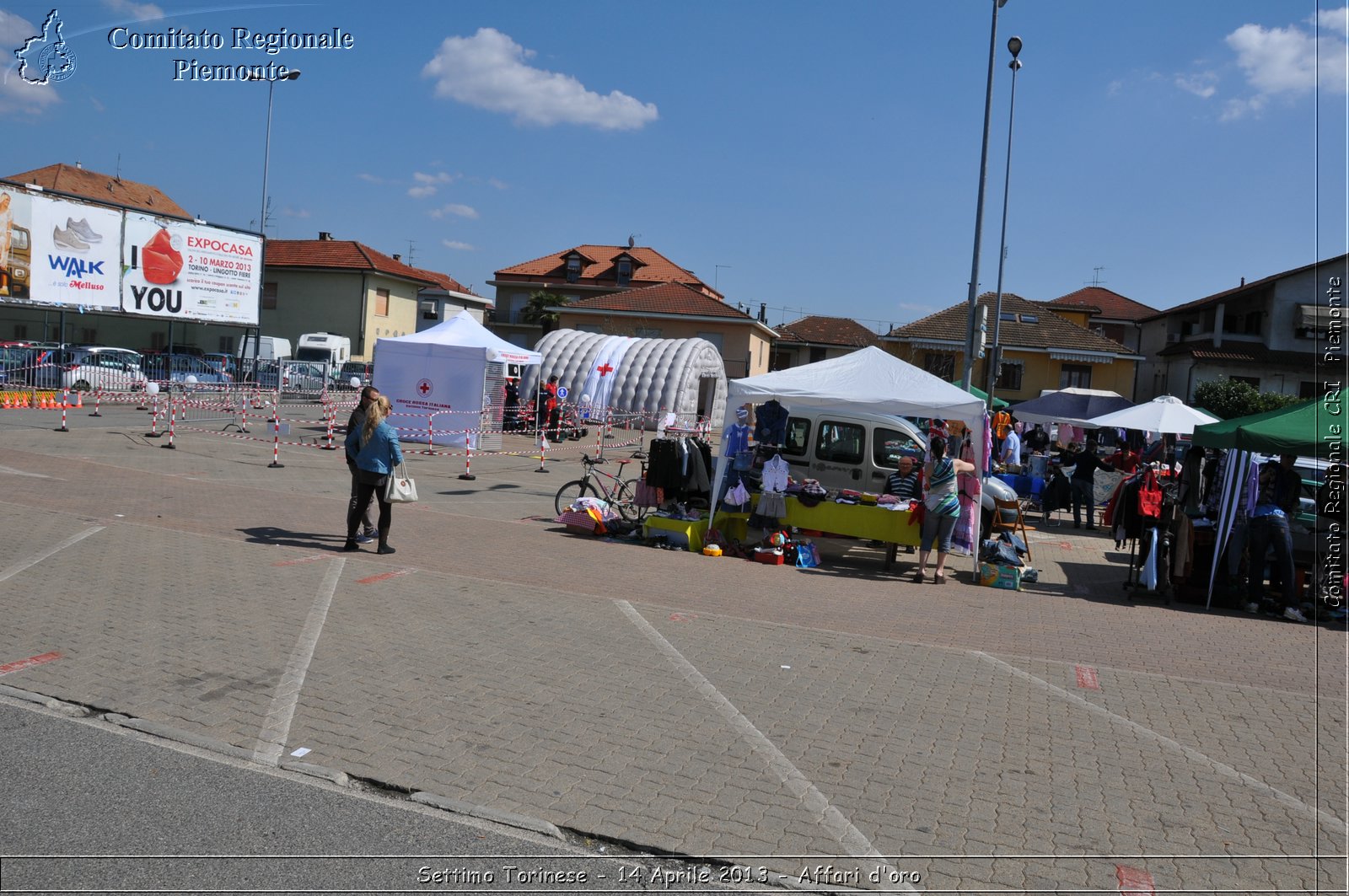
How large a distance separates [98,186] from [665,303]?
1290 inches

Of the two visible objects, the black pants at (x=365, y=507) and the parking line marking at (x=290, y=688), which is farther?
the black pants at (x=365, y=507)

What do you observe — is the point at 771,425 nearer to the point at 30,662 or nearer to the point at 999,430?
the point at 30,662

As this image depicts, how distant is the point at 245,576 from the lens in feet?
30.9

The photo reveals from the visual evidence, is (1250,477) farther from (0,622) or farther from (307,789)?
(0,622)

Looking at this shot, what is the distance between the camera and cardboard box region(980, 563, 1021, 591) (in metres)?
11.7

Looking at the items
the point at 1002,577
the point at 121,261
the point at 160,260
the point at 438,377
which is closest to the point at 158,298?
the point at 160,260

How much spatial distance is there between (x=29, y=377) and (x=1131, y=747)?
33.4 m

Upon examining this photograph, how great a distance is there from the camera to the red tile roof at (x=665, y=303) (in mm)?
51312

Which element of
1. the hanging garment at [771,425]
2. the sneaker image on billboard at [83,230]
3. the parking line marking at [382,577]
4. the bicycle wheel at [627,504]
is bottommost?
the parking line marking at [382,577]

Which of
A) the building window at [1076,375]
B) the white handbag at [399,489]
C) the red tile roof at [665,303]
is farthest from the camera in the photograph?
the building window at [1076,375]

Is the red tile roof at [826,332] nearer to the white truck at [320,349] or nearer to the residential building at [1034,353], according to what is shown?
the residential building at [1034,353]

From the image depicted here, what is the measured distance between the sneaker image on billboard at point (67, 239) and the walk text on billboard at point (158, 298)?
7.45ft

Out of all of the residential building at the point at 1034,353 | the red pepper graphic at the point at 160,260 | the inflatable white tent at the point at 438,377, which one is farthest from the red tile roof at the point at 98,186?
the residential building at the point at 1034,353

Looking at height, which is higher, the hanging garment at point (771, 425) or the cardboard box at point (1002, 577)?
the hanging garment at point (771, 425)
